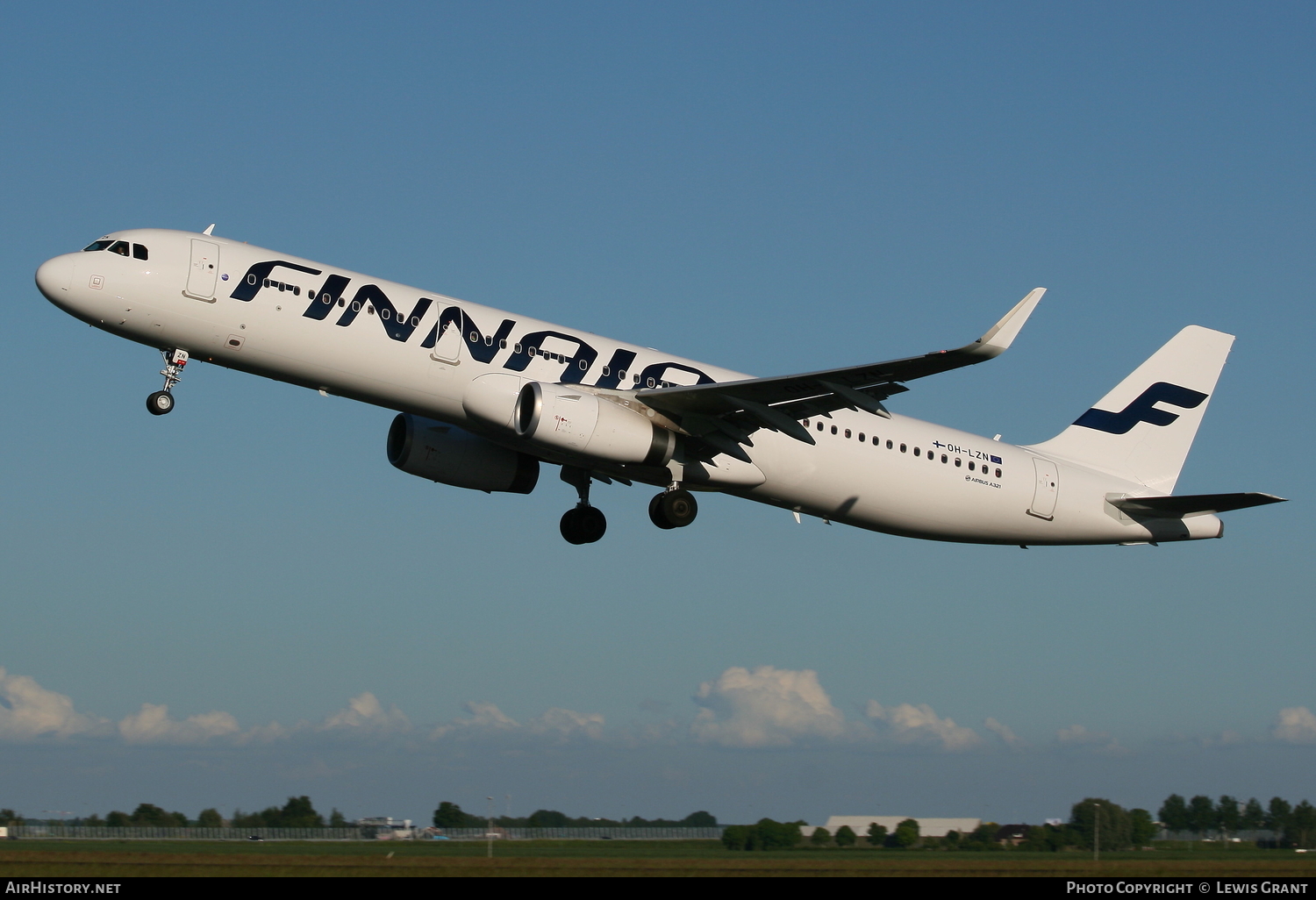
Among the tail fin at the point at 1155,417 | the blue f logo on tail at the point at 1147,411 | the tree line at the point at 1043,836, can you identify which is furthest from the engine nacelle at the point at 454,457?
the blue f logo on tail at the point at 1147,411

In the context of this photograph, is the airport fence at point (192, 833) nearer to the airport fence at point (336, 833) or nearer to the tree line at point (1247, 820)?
the airport fence at point (336, 833)

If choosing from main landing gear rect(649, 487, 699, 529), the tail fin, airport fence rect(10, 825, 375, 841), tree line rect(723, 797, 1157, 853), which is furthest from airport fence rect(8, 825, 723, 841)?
the tail fin

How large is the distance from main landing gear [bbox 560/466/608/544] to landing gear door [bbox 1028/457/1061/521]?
11.4 meters

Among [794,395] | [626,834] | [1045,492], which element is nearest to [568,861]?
[626,834]

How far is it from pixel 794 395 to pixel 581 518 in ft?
28.0

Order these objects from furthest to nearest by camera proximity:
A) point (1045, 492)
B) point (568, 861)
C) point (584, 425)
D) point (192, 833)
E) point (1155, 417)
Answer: point (1155, 417) < point (1045, 492) < point (584, 425) < point (192, 833) < point (568, 861)

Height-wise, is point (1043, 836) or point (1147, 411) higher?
point (1147, 411)

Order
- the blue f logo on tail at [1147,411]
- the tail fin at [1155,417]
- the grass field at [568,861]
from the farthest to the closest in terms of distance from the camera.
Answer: the blue f logo on tail at [1147,411], the tail fin at [1155,417], the grass field at [568,861]

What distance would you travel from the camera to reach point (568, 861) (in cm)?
2358

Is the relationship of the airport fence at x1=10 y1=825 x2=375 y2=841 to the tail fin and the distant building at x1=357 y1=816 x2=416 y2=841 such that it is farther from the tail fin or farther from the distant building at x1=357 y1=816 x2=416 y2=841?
the tail fin

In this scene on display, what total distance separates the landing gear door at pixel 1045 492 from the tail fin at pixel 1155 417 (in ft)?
5.72

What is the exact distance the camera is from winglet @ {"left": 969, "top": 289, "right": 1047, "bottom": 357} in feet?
87.5

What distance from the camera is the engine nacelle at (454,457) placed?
117 ft

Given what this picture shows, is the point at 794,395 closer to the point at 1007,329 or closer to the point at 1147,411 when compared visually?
the point at 1007,329
